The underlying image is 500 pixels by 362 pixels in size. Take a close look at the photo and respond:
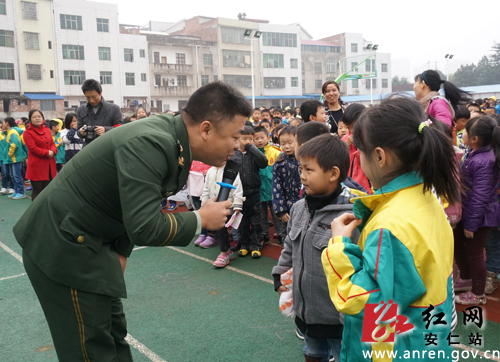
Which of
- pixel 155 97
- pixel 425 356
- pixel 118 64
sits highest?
pixel 118 64

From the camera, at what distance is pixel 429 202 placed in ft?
5.13

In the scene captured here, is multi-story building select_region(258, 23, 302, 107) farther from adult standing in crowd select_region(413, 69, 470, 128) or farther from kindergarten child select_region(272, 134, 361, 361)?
kindergarten child select_region(272, 134, 361, 361)

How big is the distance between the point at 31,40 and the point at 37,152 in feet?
103

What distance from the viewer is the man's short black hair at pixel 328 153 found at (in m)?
2.44

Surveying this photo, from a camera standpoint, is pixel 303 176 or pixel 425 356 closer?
pixel 425 356

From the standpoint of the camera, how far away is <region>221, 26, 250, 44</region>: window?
44.6m

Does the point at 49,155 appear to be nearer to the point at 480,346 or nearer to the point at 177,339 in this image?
the point at 177,339

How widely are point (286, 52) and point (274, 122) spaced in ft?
138

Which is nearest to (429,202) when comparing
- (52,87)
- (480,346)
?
(480,346)

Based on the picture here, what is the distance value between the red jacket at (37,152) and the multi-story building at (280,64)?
38.9 meters

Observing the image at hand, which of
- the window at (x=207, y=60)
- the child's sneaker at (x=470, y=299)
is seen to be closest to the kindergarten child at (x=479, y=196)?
the child's sneaker at (x=470, y=299)

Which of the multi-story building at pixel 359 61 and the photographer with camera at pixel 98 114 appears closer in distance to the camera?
the photographer with camera at pixel 98 114

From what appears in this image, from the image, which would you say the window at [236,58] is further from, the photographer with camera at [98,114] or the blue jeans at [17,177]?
the photographer with camera at [98,114]

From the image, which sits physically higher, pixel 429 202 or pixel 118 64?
pixel 118 64
